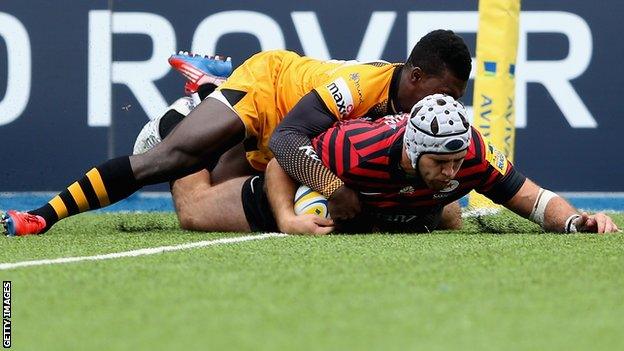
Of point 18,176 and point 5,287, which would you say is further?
point 18,176

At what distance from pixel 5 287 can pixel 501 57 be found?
436 centimetres

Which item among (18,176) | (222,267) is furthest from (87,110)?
(222,267)

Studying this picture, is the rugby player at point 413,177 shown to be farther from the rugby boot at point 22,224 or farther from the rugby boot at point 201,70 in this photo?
the rugby boot at point 201,70

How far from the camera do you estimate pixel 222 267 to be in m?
4.78

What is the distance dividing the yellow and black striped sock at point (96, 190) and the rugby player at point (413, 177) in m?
0.63

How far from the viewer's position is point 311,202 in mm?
6242

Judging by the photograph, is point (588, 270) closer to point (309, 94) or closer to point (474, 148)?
point (474, 148)

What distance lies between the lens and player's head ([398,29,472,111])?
20.9 feet

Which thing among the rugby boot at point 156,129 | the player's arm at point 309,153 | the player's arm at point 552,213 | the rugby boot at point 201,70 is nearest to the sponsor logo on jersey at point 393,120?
the player's arm at point 309,153

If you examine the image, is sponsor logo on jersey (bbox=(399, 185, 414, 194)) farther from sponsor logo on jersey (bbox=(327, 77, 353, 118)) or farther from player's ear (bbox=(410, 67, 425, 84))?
player's ear (bbox=(410, 67, 425, 84))

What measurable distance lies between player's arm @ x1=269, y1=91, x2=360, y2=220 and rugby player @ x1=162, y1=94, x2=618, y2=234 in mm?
42

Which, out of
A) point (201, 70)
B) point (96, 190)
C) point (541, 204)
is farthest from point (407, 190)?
point (201, 70)

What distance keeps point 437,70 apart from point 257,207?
3.55 feet

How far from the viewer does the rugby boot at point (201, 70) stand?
7867 millimetres
